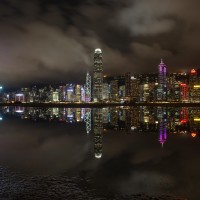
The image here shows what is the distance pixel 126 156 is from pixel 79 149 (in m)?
4.57

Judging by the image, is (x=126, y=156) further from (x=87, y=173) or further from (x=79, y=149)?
(x=87, y=173)

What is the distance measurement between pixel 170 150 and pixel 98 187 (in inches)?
502

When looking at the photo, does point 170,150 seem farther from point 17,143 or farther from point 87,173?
point 17,143

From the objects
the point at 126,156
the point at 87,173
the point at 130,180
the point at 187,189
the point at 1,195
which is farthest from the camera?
the point at 126,156

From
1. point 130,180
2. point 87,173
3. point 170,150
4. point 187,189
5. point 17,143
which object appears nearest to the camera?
point 187,189

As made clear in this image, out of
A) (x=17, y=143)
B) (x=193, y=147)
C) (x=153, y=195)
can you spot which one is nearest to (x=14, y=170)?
(x=153, y=195)

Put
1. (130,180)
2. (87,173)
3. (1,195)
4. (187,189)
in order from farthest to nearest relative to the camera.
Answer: (87,173) → (130,180) → (187,189) → (1,195)

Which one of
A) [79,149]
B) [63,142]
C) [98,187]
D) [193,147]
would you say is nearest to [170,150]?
[193,147]

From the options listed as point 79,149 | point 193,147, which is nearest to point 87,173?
point 79,149

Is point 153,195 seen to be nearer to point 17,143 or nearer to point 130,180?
point 130,180

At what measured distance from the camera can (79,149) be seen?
91.4 feet

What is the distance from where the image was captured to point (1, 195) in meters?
14.3

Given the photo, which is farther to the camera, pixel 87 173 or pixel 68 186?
pixel 87 173

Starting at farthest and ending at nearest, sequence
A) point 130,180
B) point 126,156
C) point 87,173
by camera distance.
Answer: point 126,156, point 87,173, point 130,180
